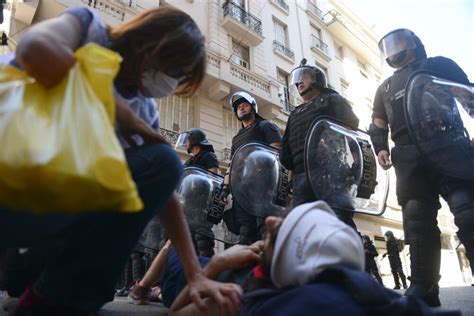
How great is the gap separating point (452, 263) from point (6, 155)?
21.3 m

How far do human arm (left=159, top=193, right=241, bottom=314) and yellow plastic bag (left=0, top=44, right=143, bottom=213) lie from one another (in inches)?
17.0

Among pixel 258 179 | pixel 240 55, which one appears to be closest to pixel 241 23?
pixel 240 55

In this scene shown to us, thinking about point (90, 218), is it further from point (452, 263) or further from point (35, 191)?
point (452, 263)

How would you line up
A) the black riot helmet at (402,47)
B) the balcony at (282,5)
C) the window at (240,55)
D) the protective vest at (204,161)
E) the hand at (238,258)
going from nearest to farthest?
the hand at (238,258) → the black riot helmet at (402,47) → the protective vest at (204,161) → the window at (240,55) → the balcony at (282,5)

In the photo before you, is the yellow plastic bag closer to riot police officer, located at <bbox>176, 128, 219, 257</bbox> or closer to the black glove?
the black glove

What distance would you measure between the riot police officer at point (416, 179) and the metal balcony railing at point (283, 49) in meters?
10.6

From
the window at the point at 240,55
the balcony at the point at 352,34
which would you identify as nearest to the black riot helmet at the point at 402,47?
the window at the point at 240,55

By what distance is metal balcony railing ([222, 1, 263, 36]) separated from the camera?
36.7ft

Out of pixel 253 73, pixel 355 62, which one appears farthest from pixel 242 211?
pixel 355 62

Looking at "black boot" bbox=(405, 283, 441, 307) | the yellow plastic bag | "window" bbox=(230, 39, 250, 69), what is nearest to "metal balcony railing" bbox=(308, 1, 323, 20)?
"window" bbox=(230, 39, 250, 69)

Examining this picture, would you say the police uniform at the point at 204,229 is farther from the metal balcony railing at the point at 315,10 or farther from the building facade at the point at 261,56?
the metal balcony railing at the point at 315,10

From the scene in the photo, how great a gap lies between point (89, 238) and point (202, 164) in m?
3.15

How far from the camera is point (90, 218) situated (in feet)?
2.80

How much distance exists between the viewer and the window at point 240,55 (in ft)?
36.4
